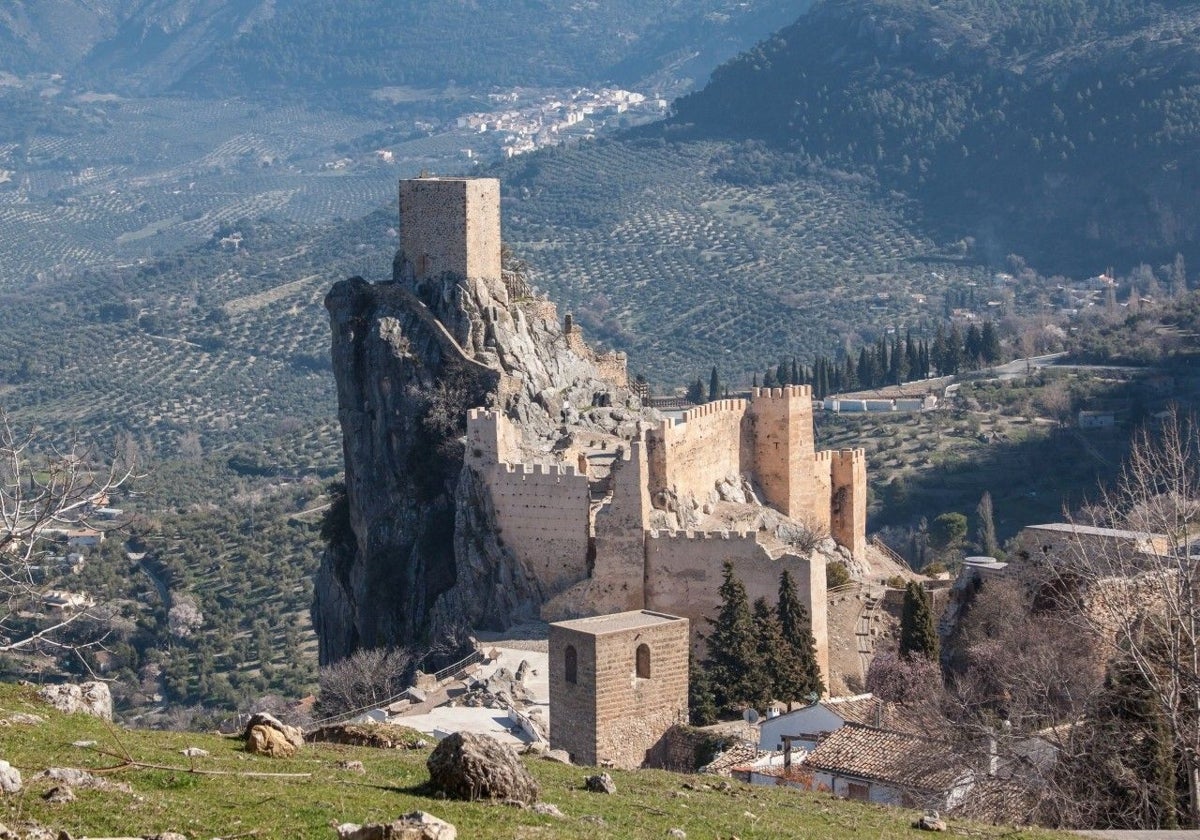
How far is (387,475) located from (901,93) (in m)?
144

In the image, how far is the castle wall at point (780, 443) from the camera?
51.3m

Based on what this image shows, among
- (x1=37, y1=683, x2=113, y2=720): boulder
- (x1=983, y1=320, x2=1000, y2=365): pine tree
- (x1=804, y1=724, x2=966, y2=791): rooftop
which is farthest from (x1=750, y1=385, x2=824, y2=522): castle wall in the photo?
(x1=983, y1=320, x2=1000, y2=365): pine tree

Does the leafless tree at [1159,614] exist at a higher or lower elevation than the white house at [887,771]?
higher

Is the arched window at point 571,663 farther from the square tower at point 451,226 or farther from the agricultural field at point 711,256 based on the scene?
the agricultural field at point 711,256

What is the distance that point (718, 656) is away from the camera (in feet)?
135

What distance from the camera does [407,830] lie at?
17672 mm

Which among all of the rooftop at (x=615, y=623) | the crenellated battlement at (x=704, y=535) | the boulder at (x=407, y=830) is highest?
the crenellated battlement at (x=704, y=535)

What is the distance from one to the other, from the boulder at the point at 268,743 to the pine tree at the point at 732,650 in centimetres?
1712

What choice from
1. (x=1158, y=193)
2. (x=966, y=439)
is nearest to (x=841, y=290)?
(x=1158, y=193)

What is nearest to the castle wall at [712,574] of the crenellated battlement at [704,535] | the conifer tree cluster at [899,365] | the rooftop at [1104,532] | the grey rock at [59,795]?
the crenellated battlement at [704,535]

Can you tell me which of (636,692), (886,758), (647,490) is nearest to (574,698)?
(636,692)

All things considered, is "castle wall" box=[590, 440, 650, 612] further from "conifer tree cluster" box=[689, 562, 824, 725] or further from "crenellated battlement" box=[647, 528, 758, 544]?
"conifer tree cluster" box=[689, 562, 824, 725]

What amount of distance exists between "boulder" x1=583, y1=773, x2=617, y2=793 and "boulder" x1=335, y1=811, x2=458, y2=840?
5.52 metres

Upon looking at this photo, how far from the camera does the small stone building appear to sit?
111ft
